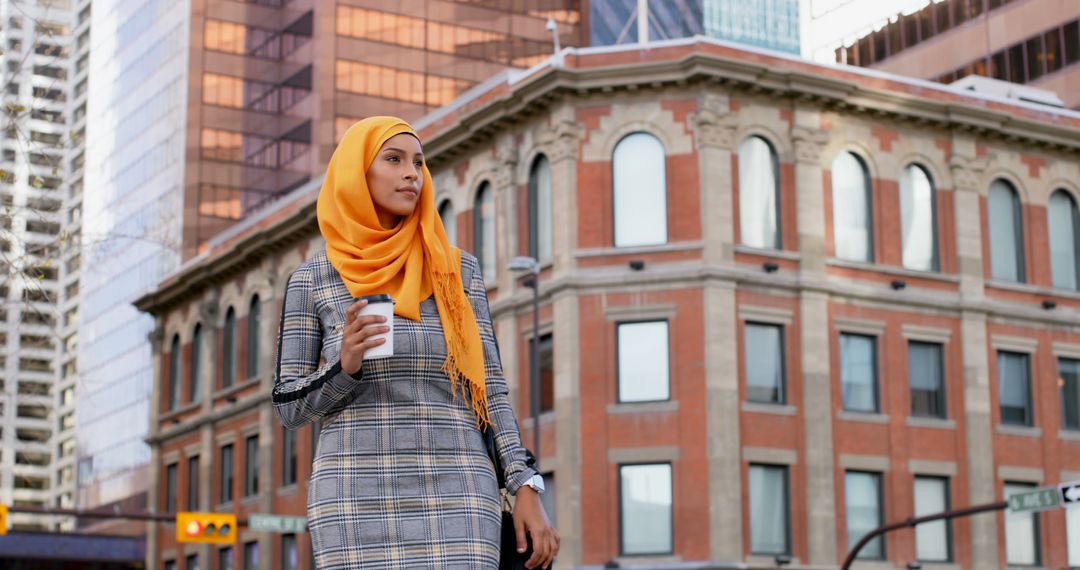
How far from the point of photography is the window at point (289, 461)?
53.7m

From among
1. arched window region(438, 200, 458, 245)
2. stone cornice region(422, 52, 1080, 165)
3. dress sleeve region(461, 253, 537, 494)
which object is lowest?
dress sleeve region(461, 253, 537, 494)

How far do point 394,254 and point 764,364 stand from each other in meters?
37.4

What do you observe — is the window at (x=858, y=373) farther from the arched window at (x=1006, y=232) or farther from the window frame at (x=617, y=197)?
the window frame at (x=617, y=197)

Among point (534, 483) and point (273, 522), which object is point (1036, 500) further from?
point (534, 483)

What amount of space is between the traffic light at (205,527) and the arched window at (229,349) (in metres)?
20.2

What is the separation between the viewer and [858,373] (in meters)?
43.6

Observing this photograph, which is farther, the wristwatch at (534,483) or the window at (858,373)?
the window at (858,373)

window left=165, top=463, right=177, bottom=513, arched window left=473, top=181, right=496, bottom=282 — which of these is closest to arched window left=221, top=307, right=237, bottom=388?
window left=165, top=463, right=177, bottom=513

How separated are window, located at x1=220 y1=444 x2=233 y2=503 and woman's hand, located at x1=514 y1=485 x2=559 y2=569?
53.6 m

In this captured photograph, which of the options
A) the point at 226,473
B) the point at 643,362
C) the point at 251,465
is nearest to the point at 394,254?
the point at 643,362

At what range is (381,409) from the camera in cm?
544

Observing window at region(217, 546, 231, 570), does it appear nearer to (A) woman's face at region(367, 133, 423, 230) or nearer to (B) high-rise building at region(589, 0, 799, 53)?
(B) high-rise building at region(589, 0, 799, 53)

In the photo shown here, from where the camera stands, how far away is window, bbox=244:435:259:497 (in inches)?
2215

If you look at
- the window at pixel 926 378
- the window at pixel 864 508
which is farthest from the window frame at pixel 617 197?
the window at pixel 864 508
